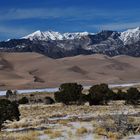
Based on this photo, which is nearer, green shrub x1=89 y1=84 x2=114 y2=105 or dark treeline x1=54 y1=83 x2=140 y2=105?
dark treeline x1=54 y1=83 x2=140 y2=105

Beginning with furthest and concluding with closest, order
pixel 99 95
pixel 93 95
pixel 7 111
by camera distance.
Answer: pixel 93 95
pixel 99 95
pixel 7 111

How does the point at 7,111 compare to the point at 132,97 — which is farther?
the point at 132,97

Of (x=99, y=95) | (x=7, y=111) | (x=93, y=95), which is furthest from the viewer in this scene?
(x=93, y=95)

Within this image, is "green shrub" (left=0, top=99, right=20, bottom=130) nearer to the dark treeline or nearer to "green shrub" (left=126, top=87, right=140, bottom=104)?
the dark treeline

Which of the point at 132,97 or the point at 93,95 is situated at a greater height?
the point at 93,95

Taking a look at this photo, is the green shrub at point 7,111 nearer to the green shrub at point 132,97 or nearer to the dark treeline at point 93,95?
the dark treeline at point 93,95

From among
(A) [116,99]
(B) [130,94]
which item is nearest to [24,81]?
(A) [116,99]

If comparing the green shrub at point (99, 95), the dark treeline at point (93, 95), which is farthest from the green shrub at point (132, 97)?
the green shrub at point (99, 95)

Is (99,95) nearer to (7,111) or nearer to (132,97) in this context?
(132,97)

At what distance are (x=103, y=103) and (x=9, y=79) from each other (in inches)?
5675

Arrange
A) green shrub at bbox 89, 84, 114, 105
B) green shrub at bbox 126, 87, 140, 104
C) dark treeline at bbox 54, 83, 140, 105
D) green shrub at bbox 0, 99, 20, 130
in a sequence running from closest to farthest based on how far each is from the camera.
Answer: green shrub at bbox 0, 99, 20, 130, green shrub at bbox 126, 87, 140, 104, dark treeline at bbox 54, 83, 140, 105, green shrub at bbox 89, 84, 114, 105

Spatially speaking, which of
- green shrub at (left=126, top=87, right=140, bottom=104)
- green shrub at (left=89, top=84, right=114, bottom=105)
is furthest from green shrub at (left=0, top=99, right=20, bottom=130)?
green shrub at (left=126, top=87, right=140, bottom=104)

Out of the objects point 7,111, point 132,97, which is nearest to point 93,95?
point 132,97

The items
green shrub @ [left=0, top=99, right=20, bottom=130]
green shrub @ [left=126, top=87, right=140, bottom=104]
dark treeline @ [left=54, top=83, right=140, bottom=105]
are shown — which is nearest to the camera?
green shrub @ [left=0, top=99, right=20, bottom=130]
